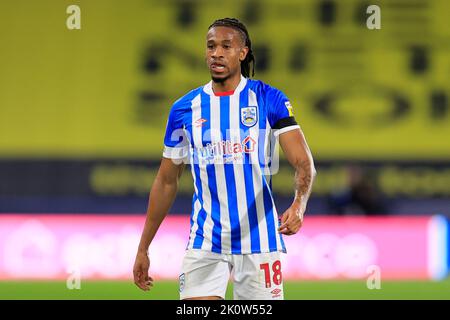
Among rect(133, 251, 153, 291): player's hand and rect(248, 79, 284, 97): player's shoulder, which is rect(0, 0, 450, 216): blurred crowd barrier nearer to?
rect(133, 251, 153, 291): player's hand

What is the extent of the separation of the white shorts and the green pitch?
482 centimetres

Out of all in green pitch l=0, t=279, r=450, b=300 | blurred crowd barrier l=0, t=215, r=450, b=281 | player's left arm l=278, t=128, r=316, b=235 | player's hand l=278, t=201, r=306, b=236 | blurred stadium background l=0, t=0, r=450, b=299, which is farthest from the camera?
blurred stadium background l=0, t=0, r=450, b=299

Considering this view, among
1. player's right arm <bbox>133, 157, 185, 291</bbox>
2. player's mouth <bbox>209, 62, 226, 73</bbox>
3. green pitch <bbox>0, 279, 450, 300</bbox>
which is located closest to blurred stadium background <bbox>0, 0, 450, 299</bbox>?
green pitch <bbox>0, 279, 450, 300</bbox>

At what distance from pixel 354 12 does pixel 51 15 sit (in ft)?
15.1

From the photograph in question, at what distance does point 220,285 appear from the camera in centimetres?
448

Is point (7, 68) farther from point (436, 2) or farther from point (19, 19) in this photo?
point (436, 2)

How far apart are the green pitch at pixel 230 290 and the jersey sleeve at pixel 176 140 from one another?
4.76 metres

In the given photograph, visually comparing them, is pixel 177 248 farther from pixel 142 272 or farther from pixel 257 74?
pixel 142 272

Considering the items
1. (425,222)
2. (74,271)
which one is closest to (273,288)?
(74,271)

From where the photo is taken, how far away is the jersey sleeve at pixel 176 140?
4.68 metres

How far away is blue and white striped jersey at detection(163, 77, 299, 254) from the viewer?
4473 mm

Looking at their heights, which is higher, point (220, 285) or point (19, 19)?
point (19, 19)

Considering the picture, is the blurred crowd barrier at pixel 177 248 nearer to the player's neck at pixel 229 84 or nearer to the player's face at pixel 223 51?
the player's neck at pixel 229 84
